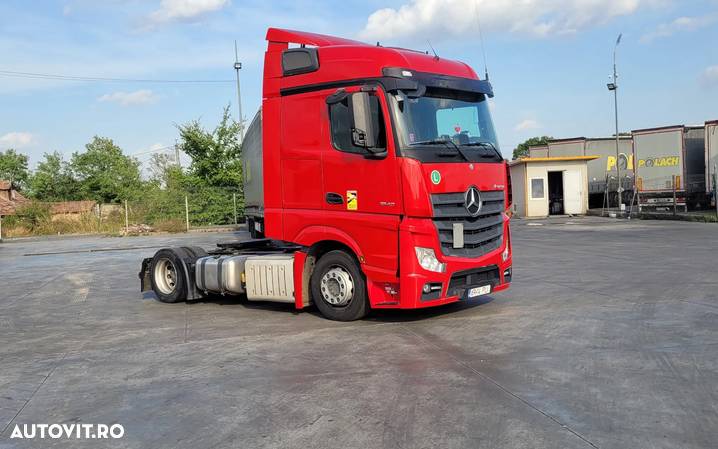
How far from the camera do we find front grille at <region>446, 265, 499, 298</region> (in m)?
7.34

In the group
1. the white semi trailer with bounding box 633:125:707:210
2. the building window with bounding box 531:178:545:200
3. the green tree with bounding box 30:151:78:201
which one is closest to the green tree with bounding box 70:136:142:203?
the green tree with bounding box 30:151:78:201

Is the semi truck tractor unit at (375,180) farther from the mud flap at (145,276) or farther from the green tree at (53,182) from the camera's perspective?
the green tree at (53,182)

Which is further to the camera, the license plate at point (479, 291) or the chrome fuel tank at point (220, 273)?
the chrome fuel tank at point (220, 273)

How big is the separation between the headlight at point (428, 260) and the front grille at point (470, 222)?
16 centimetres

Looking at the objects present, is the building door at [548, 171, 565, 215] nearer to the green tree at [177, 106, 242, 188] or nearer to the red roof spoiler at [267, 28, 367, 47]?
the green tree at [177, 106, 242, 188]

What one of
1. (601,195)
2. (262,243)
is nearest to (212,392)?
(262,243)

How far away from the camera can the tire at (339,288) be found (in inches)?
299

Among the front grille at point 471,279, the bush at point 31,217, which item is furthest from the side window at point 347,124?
the bush at point 31,217

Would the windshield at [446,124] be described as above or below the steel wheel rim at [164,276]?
above

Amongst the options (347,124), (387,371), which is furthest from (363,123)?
(387,371)

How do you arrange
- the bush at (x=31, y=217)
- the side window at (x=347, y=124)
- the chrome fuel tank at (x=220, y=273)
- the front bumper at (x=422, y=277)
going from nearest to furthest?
the front bumper at (x=422, y=277)
the side window at (x=347, y=124)
the chrome fuel tank at (x=220, y=273)
the bush at (x=31, y=217)

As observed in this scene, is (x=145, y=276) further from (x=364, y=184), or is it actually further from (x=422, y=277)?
(x=422, y=277)

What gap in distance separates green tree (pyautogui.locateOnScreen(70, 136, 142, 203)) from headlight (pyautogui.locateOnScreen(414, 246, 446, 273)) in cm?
A: 6324

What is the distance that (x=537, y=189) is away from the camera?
37.5m
